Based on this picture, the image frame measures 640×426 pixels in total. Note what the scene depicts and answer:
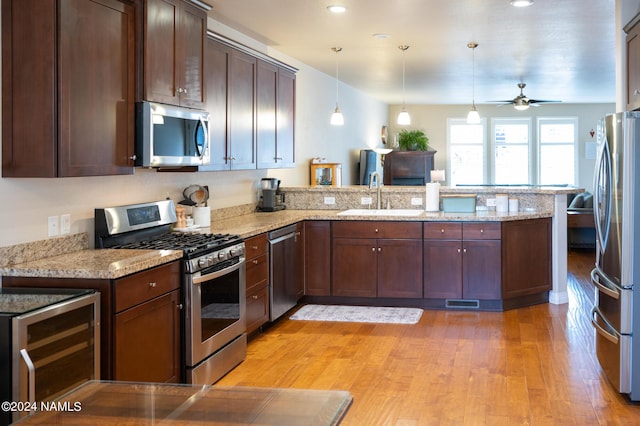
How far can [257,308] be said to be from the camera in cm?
A: 505

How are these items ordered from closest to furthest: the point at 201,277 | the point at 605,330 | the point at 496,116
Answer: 1. the point at 201,277
2. the point at 605,330
3. the point at 496,116

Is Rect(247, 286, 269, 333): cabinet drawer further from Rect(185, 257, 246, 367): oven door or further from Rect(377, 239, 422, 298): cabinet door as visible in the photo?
Rect(377, 239, 422, 298): cabinet door

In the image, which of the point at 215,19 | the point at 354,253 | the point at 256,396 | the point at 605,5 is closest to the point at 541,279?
the point at 354,253

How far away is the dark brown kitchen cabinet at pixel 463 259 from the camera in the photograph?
19.7 feet

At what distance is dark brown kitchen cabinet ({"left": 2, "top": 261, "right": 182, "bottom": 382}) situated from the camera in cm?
309

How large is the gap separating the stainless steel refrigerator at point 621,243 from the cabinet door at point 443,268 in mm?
2092

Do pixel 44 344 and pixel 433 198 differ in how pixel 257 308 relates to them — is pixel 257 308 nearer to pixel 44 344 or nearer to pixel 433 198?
pixel 433 198

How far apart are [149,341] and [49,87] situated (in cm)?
131

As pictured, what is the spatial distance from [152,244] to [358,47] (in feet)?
12.1

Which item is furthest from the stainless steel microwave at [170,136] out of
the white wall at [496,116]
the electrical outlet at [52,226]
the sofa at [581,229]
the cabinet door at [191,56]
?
the white wall at [496,116]

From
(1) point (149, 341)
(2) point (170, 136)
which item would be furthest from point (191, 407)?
(2) point (170, 136)

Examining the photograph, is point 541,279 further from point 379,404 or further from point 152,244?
point 152,244

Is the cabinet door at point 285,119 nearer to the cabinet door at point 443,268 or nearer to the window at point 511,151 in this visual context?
the cabinet door at point 443,268

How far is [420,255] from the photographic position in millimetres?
6113
